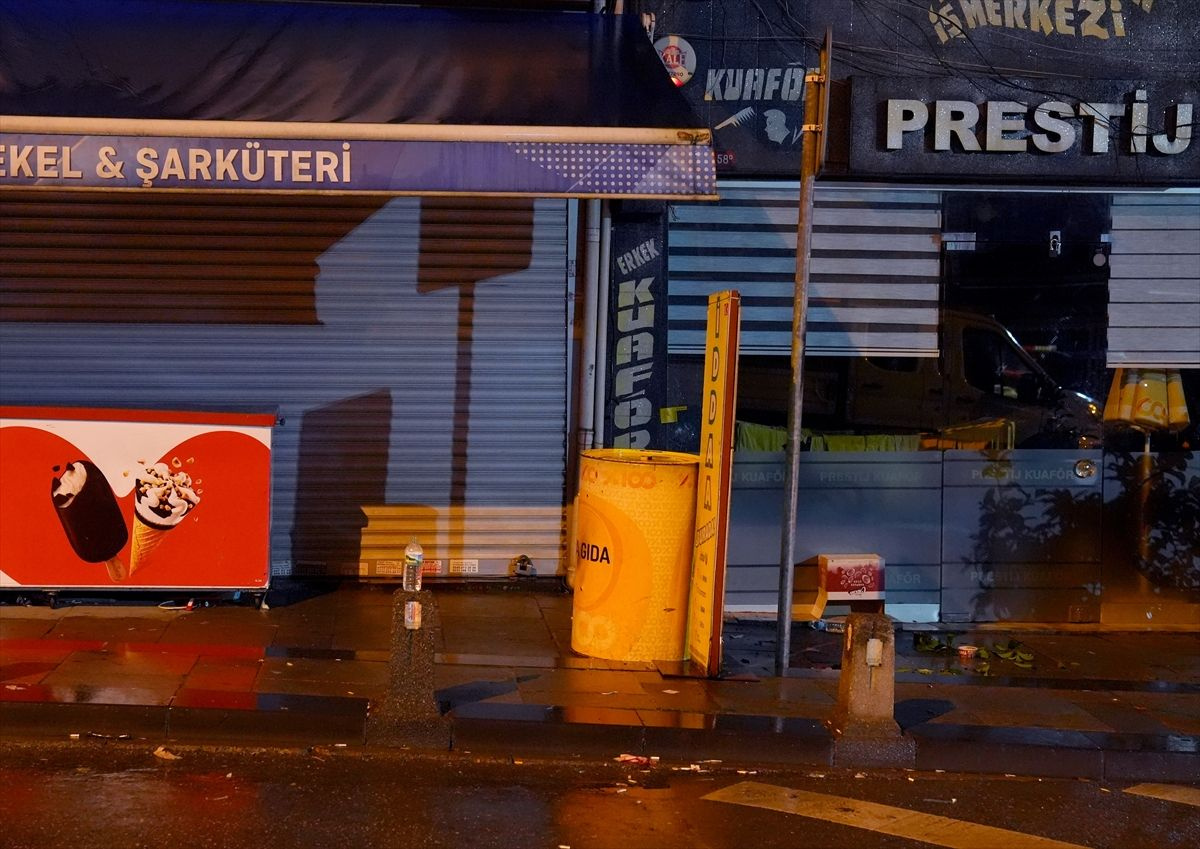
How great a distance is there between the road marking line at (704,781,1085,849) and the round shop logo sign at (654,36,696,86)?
5.68 meters

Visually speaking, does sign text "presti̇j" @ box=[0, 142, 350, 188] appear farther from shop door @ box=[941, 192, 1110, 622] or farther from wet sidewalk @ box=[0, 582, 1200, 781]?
shop door @ box=[941, 192, 1110, 622]

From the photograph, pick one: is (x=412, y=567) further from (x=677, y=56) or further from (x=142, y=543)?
(x=677, y=56)

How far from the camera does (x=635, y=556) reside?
8.52m

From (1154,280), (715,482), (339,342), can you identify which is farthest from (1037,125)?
(339,342)

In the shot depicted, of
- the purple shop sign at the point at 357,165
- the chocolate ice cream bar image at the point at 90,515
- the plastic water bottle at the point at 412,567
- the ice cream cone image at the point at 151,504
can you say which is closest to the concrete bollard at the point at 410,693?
the plastic water bottle at the point at 412,567

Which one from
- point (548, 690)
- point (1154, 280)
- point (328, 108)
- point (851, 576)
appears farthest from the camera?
point (1154, 280)

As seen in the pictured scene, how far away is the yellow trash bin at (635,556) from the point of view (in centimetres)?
850

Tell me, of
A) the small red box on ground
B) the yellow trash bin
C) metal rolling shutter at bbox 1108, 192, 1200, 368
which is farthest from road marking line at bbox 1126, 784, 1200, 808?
metal rolling shutter at bbox 1108, 192, 1200, 368

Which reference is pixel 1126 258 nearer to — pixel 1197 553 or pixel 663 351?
pixel 1197 553

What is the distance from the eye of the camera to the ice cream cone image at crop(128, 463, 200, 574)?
9492 mm

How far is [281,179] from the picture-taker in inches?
329

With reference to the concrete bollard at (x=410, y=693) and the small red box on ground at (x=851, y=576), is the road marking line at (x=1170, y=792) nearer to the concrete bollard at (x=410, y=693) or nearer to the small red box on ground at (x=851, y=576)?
the small red box on ground at (x=851, y=576)

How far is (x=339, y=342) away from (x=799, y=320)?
3831 mm

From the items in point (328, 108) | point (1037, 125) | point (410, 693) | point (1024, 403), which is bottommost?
point (410, 693)
